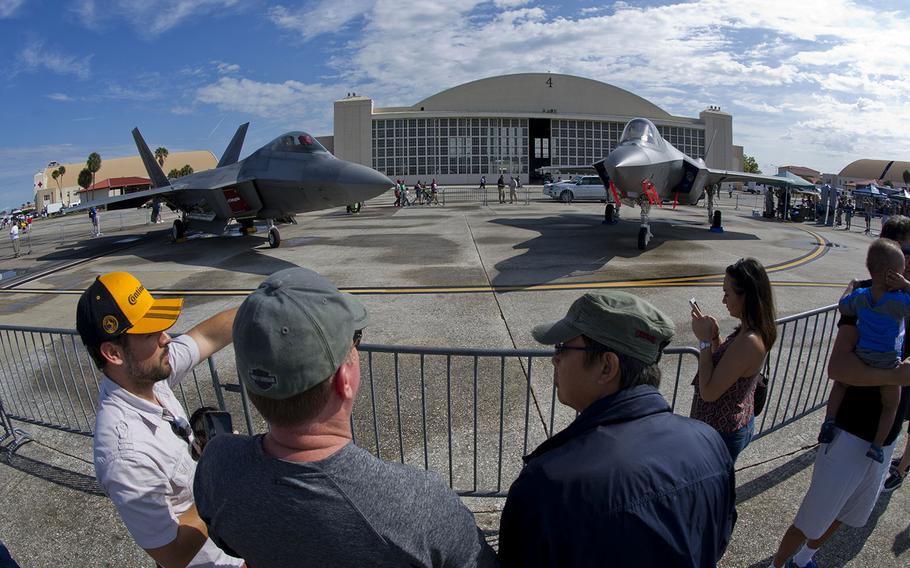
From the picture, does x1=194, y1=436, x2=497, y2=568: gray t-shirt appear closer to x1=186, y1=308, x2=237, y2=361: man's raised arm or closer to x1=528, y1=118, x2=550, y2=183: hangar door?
x1=186, y1=308, x2=237, y2=361: man's raised arm

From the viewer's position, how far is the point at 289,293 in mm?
1448

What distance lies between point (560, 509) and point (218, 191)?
51.6 ft

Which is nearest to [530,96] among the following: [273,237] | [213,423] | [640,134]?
[640,134]

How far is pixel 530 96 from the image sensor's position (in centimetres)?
6850

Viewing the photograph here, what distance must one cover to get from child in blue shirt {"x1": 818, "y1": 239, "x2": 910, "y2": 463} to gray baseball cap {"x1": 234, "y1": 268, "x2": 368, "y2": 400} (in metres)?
3.23

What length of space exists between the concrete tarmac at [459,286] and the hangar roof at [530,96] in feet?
155

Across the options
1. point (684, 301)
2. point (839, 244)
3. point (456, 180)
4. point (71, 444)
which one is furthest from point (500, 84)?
point (71, 444)

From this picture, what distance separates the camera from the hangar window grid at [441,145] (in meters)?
65.3

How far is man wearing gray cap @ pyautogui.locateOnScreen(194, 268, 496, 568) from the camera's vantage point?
4.21ft

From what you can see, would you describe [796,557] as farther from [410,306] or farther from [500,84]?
[500,84]

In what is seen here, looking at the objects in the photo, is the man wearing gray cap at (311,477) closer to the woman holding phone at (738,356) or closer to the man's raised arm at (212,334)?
the man's raised arm at (212,334)

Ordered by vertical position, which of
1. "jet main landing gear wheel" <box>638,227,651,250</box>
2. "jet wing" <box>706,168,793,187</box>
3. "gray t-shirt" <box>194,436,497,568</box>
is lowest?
"gray t-shirt" <box>194,436,497,568</box>

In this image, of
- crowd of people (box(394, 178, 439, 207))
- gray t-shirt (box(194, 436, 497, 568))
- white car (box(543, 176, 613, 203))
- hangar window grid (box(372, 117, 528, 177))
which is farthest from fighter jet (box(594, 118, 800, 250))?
hangar window grid (box(372, 117, 528, 177))

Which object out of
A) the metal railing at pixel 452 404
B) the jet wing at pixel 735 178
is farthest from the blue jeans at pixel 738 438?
the jet wing at pixel 735 178
